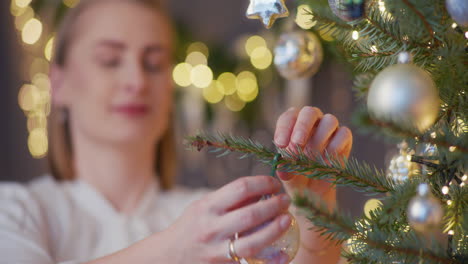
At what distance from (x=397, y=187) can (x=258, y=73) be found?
1.29m

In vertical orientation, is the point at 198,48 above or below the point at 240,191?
above

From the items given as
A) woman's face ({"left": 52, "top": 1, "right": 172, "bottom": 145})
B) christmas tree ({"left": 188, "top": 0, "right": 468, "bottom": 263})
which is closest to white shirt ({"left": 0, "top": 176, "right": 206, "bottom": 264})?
woman's face ({"left": 52, "top": 1, "right": 172, "bottom": 145})

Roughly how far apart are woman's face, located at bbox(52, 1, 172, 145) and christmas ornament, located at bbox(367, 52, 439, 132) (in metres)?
0.80

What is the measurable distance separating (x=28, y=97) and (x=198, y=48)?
2.57 ft

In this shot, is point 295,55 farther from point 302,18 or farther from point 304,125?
point 304,125

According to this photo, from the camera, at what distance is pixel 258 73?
66.5 inches

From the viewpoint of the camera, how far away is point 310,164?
441mm

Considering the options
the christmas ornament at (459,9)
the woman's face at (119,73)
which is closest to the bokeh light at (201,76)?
the woman's face at (119,73)

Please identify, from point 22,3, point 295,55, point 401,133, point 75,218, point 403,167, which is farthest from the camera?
point 22,3

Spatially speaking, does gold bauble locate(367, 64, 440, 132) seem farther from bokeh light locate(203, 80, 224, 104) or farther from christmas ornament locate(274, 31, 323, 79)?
bokeh light locate(203, 80, 224, 104)

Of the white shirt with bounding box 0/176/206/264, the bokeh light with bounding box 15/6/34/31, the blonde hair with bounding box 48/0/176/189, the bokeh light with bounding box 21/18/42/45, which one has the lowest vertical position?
the white shirt with bounding box 0/176/206/264

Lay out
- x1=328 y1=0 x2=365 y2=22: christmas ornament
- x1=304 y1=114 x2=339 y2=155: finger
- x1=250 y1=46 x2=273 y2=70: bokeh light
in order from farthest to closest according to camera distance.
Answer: x1=250 y1=46 x2=273 y2=70: bokeh light < x1=304 y1=114 x2=339 y2=155: finger < x1=328 y1=0 x2=365 y2=22: christmas ornament

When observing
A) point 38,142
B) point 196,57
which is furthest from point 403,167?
point 38,142

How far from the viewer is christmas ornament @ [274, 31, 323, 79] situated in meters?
0.66
